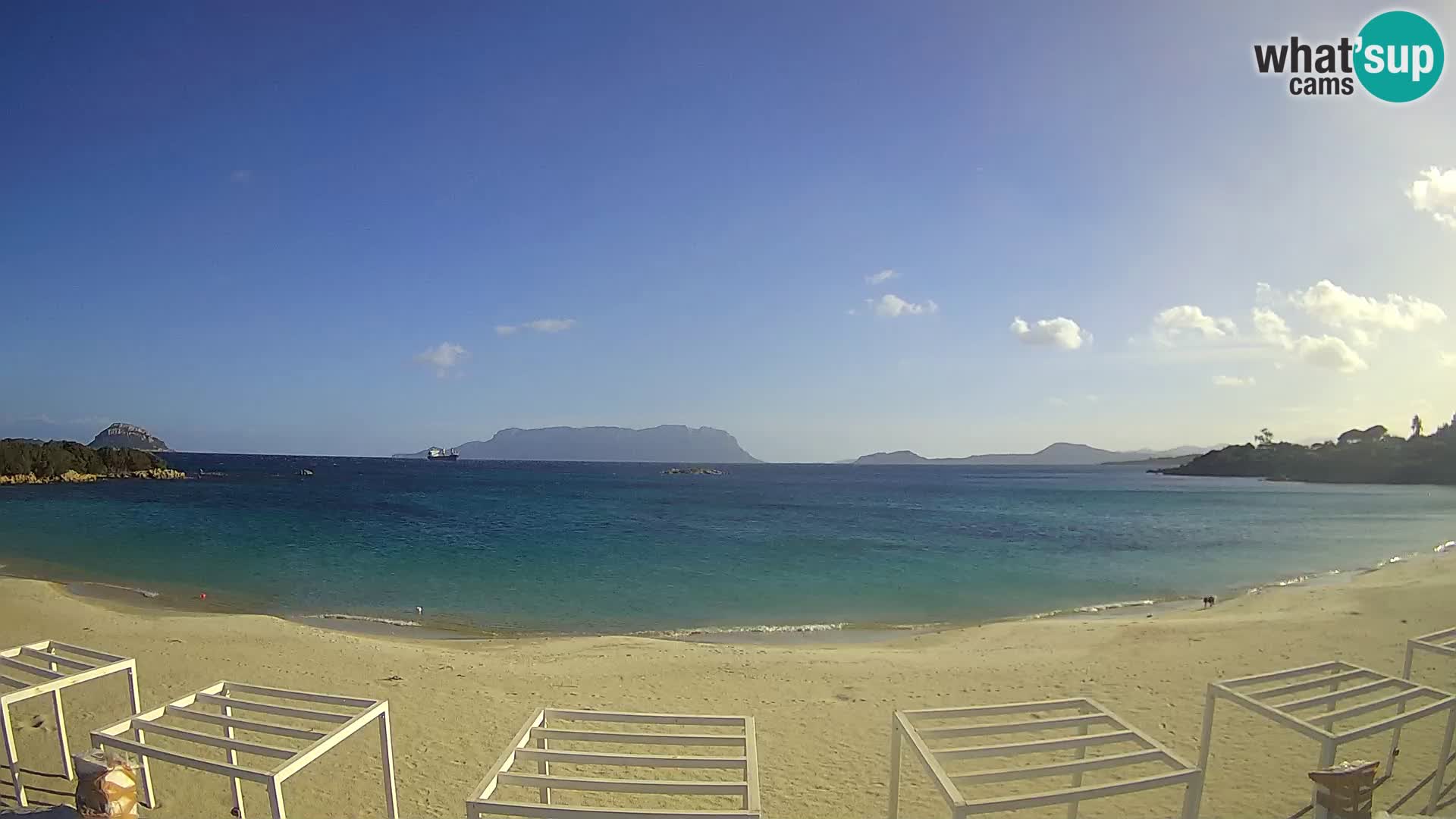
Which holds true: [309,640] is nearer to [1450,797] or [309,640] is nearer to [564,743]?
[564,743]

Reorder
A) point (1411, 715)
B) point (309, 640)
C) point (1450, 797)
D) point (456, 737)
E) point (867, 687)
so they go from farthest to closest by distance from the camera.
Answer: point (309, 640), point (867, 687), point (456, 737), point (1450, 797), point (1411, 715)

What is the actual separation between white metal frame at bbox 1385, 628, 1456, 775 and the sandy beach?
0.22 m

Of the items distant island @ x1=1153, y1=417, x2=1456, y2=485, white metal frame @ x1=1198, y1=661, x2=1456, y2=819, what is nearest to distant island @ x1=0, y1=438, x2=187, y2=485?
white metal frame @ x1=1198, y1=661, x2=1456, y2=819

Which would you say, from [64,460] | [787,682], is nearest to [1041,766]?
[787,682]

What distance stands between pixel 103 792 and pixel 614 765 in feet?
7.18

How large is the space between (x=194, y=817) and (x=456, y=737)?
2057 mm

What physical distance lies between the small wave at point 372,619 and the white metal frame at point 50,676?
740 cm

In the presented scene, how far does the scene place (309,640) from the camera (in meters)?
10.6

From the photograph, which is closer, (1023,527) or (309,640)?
(309,640)

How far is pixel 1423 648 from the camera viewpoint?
5594mm

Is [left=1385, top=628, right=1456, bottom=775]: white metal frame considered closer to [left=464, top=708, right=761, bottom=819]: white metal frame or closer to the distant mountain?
[left=464, top=708, right=761, bottom=819]: white metal frame

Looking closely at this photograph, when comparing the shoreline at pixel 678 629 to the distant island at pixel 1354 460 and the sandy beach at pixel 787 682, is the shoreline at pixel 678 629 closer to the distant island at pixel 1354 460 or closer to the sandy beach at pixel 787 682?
the sandy beach at pixel 787 682

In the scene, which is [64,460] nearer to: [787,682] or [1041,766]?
[787,682]

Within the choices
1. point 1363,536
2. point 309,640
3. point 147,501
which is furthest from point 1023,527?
point 147,501
